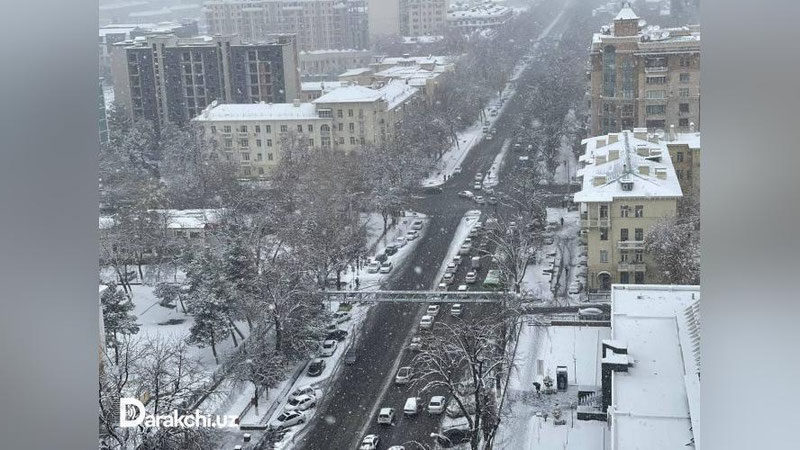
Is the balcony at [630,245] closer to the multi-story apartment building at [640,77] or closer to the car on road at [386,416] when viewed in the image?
the multi-story apartment building at [640,77]

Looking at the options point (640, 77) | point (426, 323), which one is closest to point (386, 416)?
point (426, 323)

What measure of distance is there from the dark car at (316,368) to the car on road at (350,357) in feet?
0.30

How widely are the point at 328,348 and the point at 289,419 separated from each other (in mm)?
300

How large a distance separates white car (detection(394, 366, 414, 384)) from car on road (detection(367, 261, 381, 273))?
40cm

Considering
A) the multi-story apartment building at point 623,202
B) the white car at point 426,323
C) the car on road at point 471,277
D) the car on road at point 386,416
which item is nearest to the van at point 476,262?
the car on road at point 471,277

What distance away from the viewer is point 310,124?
3422 mm

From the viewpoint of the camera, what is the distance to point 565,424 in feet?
9.81

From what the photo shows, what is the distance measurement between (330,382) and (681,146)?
1.48 metres

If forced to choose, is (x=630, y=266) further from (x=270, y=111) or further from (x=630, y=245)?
(x=270, y=111)

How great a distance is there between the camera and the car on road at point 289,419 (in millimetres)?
3109

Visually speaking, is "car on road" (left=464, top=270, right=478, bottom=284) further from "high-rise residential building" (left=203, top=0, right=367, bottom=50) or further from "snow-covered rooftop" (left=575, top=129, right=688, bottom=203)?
"high-rise residential building" (left=203, top=0, right=367, bottom=50)
